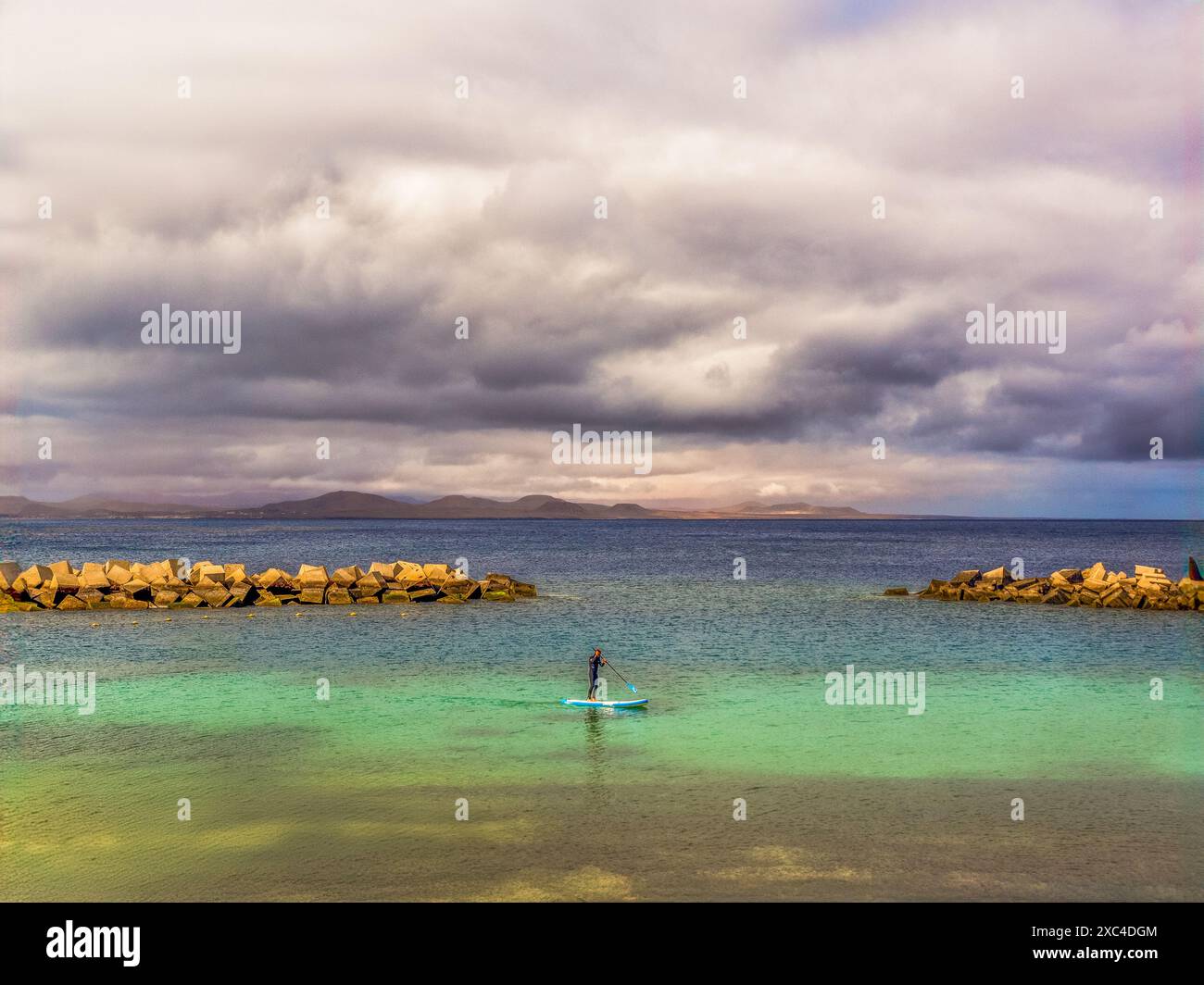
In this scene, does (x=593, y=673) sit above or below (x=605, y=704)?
above

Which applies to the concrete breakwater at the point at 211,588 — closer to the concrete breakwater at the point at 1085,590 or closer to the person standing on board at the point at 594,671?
the concrete breakwater at the point at 1085,590

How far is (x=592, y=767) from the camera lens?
2183cm

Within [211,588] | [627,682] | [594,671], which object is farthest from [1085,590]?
[211,588]

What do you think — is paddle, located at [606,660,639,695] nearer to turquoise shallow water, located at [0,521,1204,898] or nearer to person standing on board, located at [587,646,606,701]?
turquoise shallow water, located at [0,521,1204,898]

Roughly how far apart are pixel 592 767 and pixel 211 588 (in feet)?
134

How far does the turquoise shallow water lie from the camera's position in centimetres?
1566

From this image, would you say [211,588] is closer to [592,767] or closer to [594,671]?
[594,671]

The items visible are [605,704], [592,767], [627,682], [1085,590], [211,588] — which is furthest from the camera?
[1085,590]

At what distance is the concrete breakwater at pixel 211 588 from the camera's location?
180 feet

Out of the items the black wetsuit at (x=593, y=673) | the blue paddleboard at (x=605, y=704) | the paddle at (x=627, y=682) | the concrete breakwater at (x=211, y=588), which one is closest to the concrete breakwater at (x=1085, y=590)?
the concrete breakwater at (x=211, y=588)

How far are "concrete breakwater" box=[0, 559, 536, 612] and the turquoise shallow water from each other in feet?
27.1

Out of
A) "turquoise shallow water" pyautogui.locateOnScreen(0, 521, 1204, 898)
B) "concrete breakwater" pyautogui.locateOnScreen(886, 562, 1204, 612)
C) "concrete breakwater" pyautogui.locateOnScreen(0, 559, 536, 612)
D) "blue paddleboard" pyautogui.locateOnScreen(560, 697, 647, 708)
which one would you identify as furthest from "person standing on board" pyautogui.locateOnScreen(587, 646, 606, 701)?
"concrete breakwater" pyautogui.locateOnScreen(886, 562, 1204, 612)
